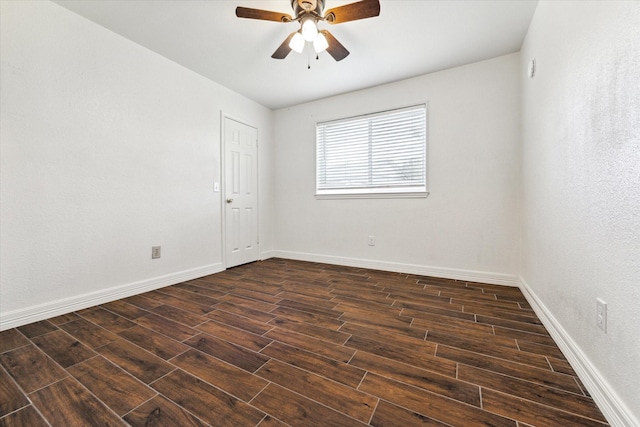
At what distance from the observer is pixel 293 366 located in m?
1.39

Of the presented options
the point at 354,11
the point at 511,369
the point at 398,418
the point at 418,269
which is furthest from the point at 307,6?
the point at 418,269

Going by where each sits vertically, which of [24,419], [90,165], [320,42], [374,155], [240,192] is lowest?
[24,419]

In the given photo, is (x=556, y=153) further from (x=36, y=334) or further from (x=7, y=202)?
(x=7, y=202)

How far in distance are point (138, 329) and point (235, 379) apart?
995 millimetres

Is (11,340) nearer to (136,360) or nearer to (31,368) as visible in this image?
(31,368)

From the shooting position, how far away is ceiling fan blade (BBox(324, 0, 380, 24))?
1.72m

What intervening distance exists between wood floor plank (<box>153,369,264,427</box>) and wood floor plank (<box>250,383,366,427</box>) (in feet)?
0.19

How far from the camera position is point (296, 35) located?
200cm

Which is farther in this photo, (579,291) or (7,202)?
(7,202)

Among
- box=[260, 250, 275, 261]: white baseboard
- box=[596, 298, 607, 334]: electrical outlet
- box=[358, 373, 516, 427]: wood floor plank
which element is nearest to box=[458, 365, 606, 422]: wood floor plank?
box=[358, 373, 516, 427]: wood floor plank

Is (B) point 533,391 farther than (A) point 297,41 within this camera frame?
No

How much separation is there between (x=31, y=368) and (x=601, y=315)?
2.78 meters

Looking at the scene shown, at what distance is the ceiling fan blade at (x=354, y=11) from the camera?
1.72 metres

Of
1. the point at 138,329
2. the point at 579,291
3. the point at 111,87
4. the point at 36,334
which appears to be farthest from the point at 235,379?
the point at 111,87
